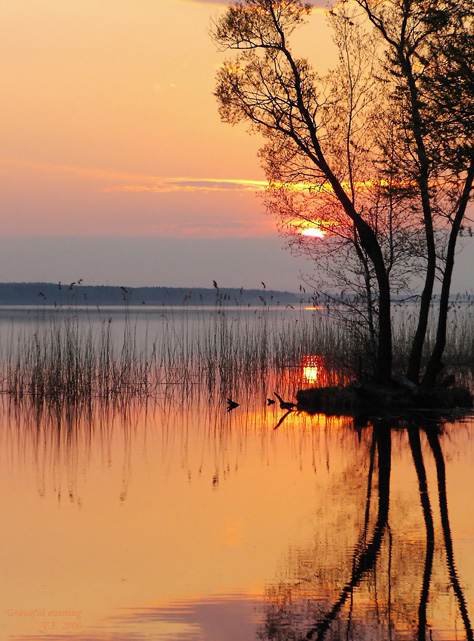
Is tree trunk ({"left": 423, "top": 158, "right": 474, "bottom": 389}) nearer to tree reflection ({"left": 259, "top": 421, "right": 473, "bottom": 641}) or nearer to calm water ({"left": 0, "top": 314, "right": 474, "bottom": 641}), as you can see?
calm water ({"left": 0, "top": 314, "right": 474, "bottom": 641})

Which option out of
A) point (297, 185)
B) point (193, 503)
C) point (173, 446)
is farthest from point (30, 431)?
point (297, 185)

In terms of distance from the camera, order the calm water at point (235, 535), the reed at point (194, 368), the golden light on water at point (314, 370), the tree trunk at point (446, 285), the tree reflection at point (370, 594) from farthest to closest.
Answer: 1. the golden light on water at point (314, 370)
2. the reed at point (194, 368)
3. the tree trunk at point (446, 285)
4. the calm water at point (235, 535)
5. the tree reflection at point (370, 594)

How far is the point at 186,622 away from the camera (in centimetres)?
557

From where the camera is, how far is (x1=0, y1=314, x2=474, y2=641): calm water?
18.5 ft

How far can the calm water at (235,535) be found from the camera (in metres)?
5.65

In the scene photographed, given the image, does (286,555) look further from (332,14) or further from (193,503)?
(332,14)

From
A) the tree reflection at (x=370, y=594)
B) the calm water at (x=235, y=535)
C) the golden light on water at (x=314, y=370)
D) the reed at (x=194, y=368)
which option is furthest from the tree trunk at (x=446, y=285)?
the tree reflection at (x=370, y=594)

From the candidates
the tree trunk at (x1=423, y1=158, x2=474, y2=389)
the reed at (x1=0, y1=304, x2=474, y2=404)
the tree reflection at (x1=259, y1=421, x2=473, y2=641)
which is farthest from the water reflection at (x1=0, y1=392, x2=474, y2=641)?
the reed at (x1=0, y1=304, x2=474, y2=404)

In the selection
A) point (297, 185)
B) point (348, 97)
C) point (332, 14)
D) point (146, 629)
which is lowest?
point (146, 629)

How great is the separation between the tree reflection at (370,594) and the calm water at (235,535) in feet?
0.05

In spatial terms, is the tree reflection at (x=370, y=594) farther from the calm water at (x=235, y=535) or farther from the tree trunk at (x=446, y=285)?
the tree trunk at (x=446, y=285)

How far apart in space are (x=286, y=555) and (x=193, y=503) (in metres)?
2.06

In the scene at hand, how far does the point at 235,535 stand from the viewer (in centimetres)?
774

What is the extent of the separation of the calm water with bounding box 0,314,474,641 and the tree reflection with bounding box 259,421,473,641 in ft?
0.05
